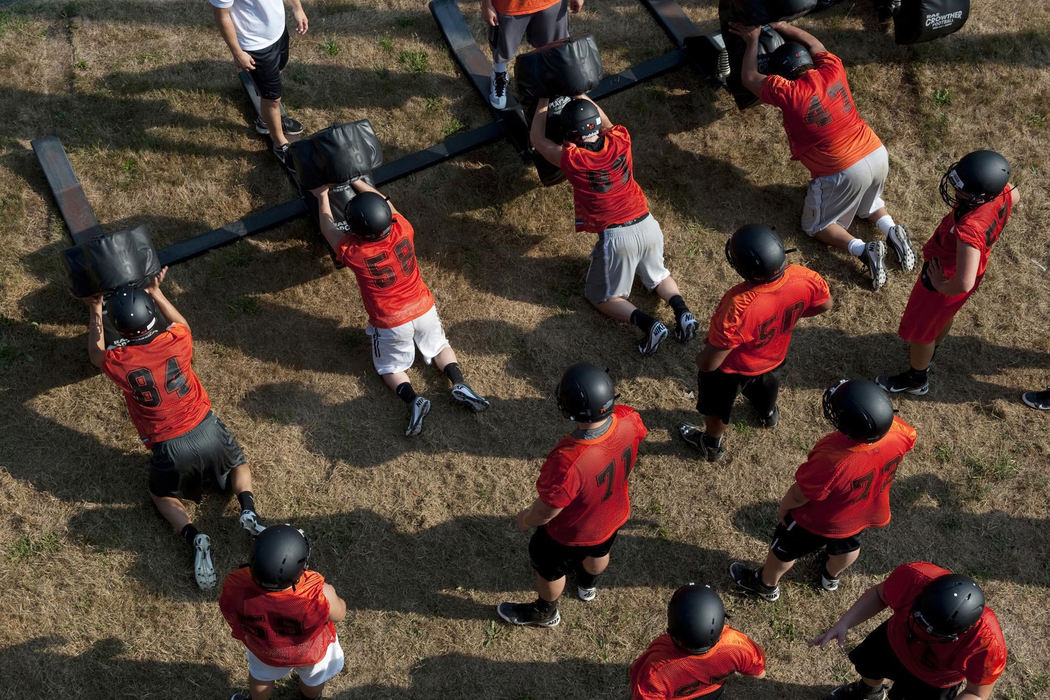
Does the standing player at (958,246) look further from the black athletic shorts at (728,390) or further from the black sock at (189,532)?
the black sock at (189,532)

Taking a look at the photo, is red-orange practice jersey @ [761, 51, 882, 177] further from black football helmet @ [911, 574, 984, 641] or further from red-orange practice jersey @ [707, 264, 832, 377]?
black football helmet @ [911, 574, 984, 641]

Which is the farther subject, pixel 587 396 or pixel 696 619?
pixel 587 396

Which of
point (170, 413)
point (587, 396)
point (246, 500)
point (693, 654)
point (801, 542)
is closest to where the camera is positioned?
point (693, 654)

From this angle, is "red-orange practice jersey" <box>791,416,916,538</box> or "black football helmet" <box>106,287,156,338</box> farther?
"black football helmet" <box>106,287,156,338</box>

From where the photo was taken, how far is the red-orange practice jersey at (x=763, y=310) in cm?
609

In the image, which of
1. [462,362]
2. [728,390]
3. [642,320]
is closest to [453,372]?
[462,362]

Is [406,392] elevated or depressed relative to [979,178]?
depressed

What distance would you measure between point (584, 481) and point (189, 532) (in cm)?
303

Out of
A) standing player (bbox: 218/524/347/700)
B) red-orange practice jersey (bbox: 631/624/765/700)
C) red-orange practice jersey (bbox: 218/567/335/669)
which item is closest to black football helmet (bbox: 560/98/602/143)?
standing player (bbox: 218/524/347/700)

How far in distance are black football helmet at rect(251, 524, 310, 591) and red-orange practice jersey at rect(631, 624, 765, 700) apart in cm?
187

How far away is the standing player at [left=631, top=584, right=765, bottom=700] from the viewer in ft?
15.4

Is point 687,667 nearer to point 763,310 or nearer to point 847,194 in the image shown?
point 763,310

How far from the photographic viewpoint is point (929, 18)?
28.8 ft

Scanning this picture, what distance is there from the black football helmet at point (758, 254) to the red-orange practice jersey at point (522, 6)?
3.17 meters
